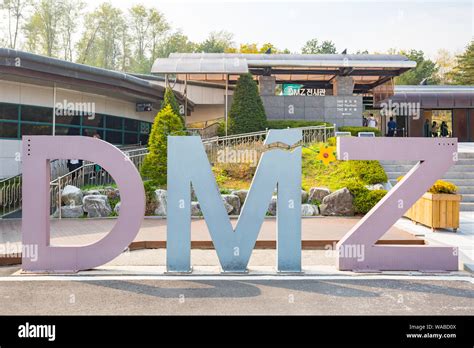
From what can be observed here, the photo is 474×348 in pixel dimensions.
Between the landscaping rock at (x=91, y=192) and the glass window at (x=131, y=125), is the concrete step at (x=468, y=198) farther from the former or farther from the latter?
the glass window at (x=131, y=125)

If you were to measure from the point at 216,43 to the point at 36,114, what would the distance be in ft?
126

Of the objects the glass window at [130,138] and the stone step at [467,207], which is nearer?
the stone step at [467,207]

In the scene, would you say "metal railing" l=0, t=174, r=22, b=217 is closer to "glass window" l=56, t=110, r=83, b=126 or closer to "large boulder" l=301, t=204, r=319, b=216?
"glass window" l=56, t=110, r=83, b=126

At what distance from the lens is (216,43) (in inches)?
2055

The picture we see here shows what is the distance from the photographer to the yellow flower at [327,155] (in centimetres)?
1630

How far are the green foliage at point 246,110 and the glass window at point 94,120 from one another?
224 inches

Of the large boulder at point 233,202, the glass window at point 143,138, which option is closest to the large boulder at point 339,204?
the large boulder at point 233,202

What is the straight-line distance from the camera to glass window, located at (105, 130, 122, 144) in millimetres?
19837

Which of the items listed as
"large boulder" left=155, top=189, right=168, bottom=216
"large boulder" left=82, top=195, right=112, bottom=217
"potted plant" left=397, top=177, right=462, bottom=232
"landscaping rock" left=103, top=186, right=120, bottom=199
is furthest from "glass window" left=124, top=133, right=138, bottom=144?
"potted plant" left=397, top=177, right=462, bottom=232
